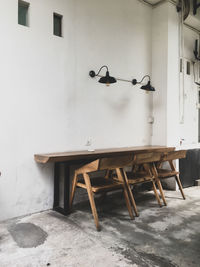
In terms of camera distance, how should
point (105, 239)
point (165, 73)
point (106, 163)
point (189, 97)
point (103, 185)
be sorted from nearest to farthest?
point (105, 239) → point (106, 163) → point (103, 185) → point (165, 73) → point (189, 97)

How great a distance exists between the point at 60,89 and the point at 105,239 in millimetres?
2260

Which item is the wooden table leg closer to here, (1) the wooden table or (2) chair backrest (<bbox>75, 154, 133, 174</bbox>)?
(1) the wooden table

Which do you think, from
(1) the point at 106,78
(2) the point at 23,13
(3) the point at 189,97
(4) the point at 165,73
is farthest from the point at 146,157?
(3) the point at 189,97

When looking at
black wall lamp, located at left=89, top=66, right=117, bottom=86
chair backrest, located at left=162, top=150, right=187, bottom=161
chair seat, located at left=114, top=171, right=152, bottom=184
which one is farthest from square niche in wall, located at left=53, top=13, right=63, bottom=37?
chair backrest, located at left=162, top=150, right=187, bottom=161

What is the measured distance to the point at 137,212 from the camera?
3150mm

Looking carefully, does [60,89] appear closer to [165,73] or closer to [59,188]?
[59,188]

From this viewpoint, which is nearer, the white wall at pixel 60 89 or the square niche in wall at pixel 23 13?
the white wall at pixel 60 89

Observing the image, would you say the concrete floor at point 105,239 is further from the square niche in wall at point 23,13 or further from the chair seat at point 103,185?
the square niche in wall at point 23,13

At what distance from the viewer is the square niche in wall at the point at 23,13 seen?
3.19 metres

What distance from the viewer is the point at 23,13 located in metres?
3.22

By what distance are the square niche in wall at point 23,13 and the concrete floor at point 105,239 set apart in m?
2.77

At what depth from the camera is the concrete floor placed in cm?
A: 202

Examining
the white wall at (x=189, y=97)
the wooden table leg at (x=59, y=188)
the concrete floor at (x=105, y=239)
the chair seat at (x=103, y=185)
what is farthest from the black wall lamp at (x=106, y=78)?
the white wall at (x=189, y=97)

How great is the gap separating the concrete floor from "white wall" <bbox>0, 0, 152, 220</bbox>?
1.96 ft
